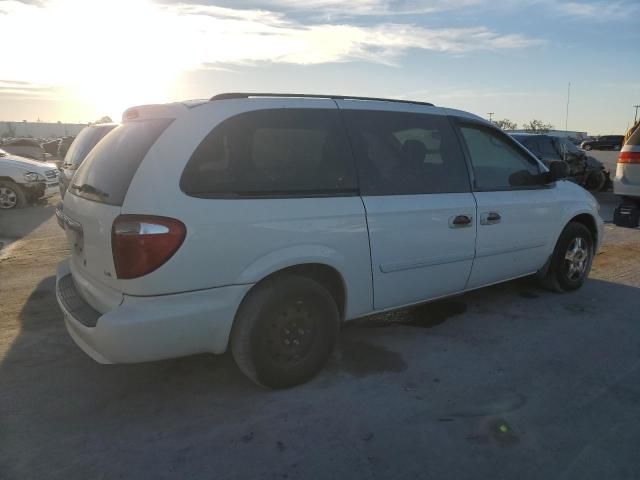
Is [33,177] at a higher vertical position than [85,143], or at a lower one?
lower

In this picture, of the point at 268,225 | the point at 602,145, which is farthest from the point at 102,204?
the point at 602,145

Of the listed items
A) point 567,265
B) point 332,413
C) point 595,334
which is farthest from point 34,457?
point 567,265

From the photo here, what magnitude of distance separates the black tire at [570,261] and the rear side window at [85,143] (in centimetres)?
697

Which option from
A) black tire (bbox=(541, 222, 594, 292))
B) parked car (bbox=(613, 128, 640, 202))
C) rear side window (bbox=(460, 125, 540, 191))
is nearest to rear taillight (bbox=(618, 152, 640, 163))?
parked car (bbox=(613, 128, 640, 202))

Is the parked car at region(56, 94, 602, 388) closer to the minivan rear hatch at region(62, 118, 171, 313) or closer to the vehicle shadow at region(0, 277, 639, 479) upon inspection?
the minivan rear hatch at region(62, 118, 171, 313)

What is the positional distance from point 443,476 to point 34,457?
207 centimetres

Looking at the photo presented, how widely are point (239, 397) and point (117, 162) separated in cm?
163

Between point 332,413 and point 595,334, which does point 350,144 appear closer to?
point 332,413

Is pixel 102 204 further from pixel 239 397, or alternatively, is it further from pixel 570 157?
pixel 570 157

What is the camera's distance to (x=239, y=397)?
3.15 metres

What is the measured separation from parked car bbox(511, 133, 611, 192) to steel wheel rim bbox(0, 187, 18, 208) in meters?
11.3

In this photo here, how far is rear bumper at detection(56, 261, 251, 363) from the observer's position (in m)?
2.68

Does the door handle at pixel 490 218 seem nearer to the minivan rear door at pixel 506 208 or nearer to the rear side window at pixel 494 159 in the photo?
the minivan rear door at pixel 506 208

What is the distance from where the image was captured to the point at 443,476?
7.98ft
